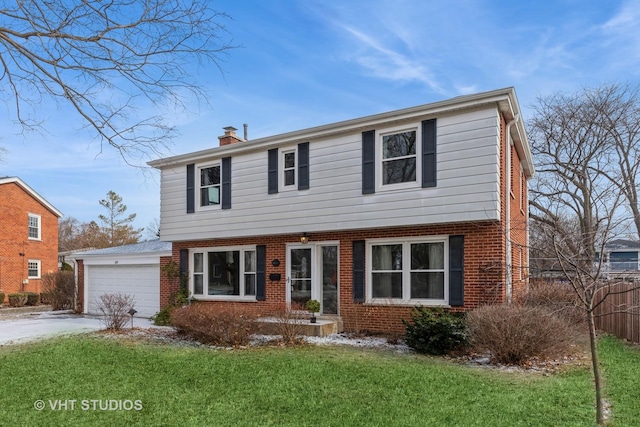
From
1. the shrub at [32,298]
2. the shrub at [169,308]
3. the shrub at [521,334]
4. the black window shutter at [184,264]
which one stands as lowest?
the shrub at [32,298]

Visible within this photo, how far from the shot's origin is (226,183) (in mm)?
13680

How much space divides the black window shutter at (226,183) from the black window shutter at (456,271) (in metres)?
6.48

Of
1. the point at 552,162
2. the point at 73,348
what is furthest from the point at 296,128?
the point at 552,162

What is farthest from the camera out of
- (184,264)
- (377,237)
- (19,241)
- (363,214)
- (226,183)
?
(19,241)

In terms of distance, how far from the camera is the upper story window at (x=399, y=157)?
10719mm

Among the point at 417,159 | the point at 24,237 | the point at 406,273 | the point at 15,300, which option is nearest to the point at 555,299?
the point at 406,273

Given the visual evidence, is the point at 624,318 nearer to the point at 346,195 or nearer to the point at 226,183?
the point at 346,195

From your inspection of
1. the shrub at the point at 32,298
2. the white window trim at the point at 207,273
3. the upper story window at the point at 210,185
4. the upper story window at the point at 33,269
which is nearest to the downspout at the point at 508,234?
the white window trim at the point at 207,273

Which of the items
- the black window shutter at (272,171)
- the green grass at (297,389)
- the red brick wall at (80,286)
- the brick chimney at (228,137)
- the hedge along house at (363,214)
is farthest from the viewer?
the red brick wall at (80,286)

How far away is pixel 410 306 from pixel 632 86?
65.9ft

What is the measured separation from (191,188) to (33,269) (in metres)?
17.0

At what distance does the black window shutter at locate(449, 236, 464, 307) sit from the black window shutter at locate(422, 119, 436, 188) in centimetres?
140

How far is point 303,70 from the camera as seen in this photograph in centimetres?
1167

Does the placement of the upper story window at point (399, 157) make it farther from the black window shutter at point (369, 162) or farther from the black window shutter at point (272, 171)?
the black window shutter at point (272, 171)
